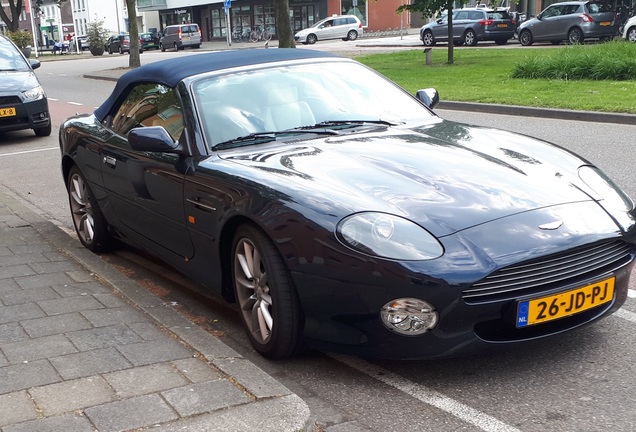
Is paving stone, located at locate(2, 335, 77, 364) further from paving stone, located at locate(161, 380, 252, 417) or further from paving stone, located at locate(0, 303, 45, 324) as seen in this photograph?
paving stone, located at locate(161, 380, 252, 417)

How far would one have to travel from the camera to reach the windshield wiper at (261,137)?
4.50 metres

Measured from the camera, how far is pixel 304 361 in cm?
395

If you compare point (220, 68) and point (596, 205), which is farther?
point (220, 68)

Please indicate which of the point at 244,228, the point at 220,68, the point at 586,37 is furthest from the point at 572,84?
the point at 586,37

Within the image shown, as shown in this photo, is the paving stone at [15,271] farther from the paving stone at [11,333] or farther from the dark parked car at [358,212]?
the paving stone at [11,333]

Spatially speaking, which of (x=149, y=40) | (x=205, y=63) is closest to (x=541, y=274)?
(x=205, y=63)

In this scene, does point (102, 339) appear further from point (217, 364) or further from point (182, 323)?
point (217, 364)

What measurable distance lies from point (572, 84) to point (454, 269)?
1393cm

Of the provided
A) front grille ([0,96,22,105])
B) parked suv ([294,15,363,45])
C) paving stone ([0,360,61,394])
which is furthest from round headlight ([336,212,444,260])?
parked suv ([294,15,363,45])

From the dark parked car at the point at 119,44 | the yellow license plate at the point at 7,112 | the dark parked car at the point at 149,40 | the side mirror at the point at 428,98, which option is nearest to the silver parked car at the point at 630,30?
the yellow license plate at the point at 7,112

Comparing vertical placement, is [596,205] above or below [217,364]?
above

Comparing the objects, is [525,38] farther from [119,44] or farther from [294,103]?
[119,44]

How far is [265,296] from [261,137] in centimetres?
107

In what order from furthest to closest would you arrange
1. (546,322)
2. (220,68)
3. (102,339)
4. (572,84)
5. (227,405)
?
(572,84) < (220,68) < (102,339) < (546,322) < (227,405)
